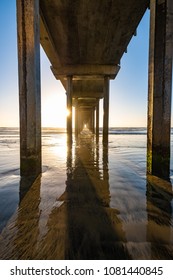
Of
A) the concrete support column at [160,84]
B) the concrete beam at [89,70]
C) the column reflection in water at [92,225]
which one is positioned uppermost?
the concrete beam at [89,70]

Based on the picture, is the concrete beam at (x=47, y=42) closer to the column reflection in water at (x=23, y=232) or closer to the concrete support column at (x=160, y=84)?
the concrete support column at (x=160, y=84)

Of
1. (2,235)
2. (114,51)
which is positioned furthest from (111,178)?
(114,51)

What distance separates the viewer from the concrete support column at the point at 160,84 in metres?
3.75

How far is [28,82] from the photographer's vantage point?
12.3 ft

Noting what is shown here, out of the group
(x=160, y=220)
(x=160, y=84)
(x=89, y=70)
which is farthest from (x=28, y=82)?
(x=89, y=70)

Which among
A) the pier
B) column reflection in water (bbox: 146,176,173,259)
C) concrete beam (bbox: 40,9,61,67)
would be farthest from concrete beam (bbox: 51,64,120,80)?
column reflection in water (bbox: 146,176,173,259)

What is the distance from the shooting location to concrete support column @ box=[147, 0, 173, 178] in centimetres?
375

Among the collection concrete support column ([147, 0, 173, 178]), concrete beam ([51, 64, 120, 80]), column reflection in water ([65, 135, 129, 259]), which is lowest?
column reflection in water ([65, 135, 129, 259])

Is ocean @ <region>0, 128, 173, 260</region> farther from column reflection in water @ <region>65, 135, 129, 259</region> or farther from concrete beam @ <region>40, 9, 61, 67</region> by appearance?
concrete beam @ <region>40, 9, 61, 67</region>

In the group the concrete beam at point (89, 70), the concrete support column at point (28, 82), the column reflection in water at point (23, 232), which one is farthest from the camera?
the concrete beam at point (89, 70)

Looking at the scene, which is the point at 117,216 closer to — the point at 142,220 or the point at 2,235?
the point at 142,220

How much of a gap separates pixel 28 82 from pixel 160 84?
2.88m

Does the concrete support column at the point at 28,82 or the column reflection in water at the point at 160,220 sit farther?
the concrete support column at the point at 28,82

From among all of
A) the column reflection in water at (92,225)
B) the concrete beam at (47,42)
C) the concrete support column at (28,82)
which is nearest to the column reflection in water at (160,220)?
the column reflection in water at (92,225)
